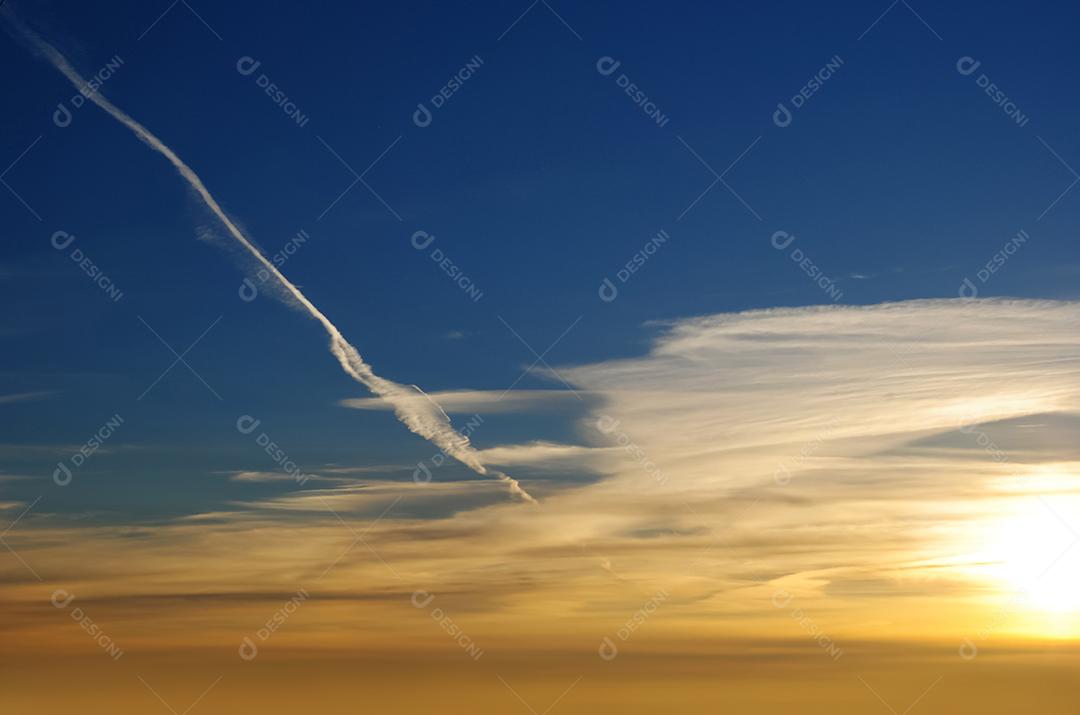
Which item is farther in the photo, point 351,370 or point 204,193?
point 351,370

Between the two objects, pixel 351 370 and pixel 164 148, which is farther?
pixel 351 370

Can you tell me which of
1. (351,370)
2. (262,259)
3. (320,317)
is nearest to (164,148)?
(262,259)

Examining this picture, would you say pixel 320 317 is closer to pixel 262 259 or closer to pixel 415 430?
pixel 262 259

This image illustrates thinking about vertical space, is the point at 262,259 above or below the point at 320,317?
above

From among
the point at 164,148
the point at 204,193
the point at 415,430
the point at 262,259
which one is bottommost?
the point at 415,430

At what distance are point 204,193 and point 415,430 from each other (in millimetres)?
18100

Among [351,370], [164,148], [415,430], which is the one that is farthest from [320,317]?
[164,148]

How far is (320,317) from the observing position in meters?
39.1

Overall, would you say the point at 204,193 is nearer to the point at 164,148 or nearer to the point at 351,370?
the point at 164,148

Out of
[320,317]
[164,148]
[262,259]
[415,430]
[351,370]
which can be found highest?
[164,148]

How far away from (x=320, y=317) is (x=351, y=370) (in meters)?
3.89

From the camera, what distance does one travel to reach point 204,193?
119ft

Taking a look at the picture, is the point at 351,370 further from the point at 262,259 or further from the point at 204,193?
the point at 204,193

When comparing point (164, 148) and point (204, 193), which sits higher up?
point (164, 148)
